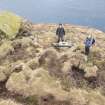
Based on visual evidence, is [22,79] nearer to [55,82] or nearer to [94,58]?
[55,82]

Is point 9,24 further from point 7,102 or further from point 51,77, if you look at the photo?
point 7,102

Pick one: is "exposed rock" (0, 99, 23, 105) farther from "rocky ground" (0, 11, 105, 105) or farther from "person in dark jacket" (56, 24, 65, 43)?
"person in dark jacket" (56, 24, 65, 43)

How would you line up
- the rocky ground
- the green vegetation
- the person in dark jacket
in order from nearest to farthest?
the rocky ground < the person in dark jacket < the green vegetation

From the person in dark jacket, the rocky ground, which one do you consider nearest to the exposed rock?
the rocky ground

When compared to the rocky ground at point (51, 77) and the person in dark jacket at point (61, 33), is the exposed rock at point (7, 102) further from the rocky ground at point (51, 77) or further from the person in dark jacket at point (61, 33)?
the person in dark jacket at point (61, 33)

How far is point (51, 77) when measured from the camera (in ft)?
106

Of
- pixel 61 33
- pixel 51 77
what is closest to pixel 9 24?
pixel 61 33

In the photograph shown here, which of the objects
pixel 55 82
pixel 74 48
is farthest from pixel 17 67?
pixel 74 48

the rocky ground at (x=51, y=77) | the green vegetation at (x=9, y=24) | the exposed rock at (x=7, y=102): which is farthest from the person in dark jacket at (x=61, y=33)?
the exposed rock at (x=7, y=102)

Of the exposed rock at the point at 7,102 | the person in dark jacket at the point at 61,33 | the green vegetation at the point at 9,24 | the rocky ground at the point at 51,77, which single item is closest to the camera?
the exposed rock at the point at 7,102

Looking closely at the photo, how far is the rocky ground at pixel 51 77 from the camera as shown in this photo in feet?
97.7

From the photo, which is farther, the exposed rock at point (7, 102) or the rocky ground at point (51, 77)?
the rocky ground at point (51, 77)

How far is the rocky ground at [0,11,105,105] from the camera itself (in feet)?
97.7

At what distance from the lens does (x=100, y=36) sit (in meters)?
63.4
